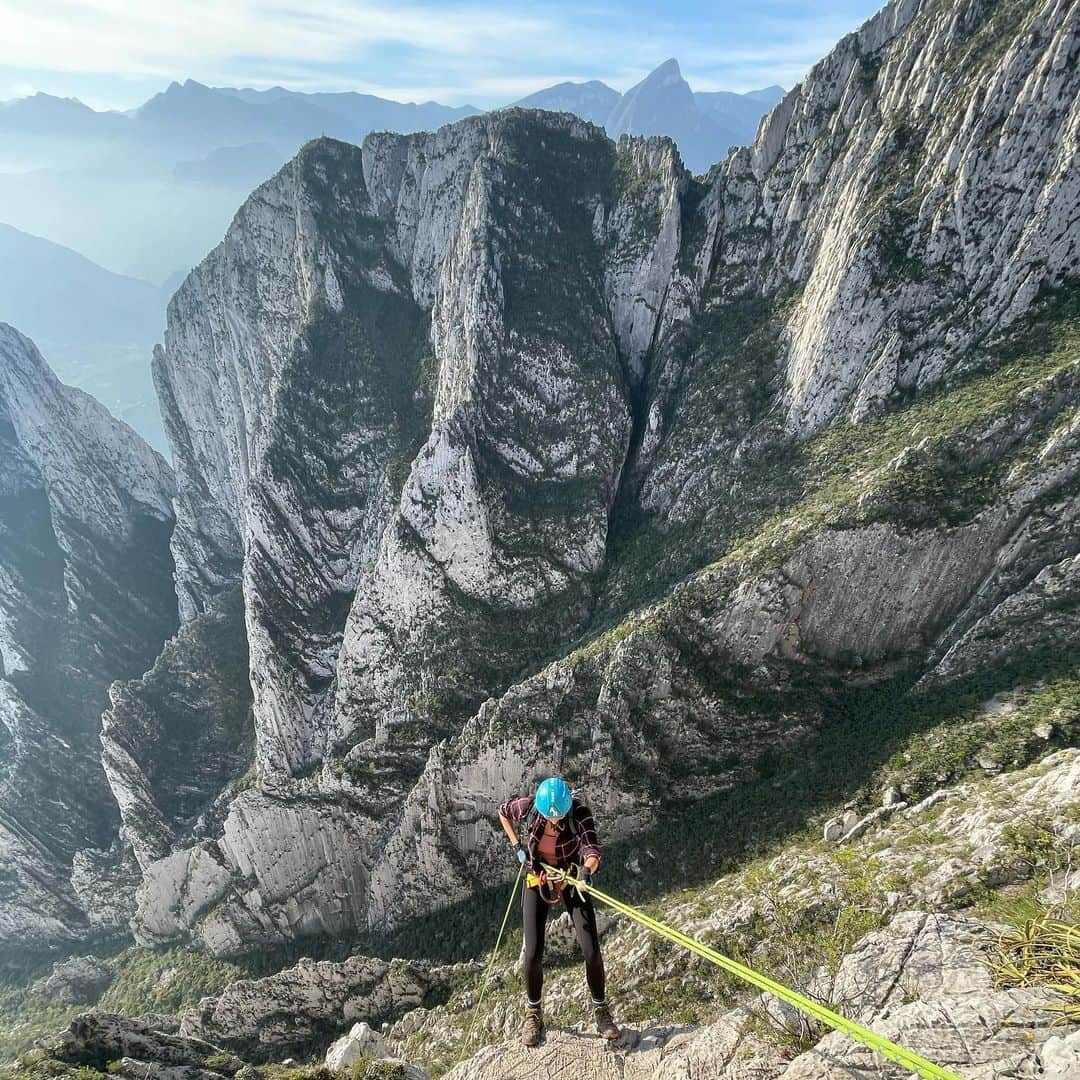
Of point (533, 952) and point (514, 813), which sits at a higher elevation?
point (514, 813)

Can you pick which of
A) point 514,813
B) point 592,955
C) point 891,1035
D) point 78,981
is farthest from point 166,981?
point 891,1035

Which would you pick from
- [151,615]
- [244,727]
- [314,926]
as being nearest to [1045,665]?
[314,926]

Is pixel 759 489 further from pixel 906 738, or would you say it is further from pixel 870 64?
pixel 870 64

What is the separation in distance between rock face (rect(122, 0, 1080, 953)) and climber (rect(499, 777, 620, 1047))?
89.4 feet

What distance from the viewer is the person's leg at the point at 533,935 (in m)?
14.4

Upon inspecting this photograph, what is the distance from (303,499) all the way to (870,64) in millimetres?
72960

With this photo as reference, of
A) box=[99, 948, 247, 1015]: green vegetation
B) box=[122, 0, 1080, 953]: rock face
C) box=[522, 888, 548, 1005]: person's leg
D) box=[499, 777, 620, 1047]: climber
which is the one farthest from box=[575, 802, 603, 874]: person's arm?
box=[99, 948, 247, 1015]: green vegetation

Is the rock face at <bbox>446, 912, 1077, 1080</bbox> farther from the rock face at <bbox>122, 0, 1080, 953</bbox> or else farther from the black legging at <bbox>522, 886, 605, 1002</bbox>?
the rock face at <bbox>122, 0, 1080, 953</bbox>

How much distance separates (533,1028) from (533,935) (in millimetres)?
2851

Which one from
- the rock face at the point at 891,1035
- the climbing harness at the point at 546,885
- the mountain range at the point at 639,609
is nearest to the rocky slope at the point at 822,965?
the rock face at the point at 891,1035

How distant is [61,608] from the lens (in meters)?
88.6

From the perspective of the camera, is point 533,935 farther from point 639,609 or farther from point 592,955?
point 639,609

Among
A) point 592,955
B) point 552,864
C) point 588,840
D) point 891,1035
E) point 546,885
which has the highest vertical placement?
point 588,840

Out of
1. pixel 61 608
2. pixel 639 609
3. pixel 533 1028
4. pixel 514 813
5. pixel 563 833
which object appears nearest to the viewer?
pixel 563 833
